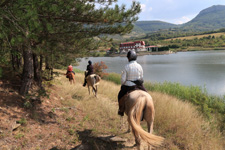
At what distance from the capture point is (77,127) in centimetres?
483

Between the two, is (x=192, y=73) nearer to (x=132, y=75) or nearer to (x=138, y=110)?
(x=132, y=75)

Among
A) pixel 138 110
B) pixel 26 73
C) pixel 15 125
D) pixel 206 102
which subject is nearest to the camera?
pixel 138 110

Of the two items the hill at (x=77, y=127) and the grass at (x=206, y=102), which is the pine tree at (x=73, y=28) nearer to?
the hill at (x=77, y=127)

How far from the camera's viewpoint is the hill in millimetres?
3803

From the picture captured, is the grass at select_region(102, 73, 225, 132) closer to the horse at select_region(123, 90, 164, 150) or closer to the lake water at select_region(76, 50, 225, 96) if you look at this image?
the lake water at select_region(76, 50, 225, 96)

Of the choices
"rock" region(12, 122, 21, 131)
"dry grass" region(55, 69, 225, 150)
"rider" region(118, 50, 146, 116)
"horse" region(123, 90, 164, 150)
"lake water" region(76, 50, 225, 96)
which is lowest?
"lake water" region(76, 50, 225, 96)

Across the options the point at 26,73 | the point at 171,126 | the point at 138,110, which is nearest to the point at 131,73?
the point at 138,110

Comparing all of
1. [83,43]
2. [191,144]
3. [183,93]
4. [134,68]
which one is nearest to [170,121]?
[191,144]

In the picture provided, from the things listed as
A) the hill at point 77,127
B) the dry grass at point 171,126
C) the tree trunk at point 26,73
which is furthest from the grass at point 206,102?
the tree trunk at point 26,73

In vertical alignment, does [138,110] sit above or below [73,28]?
below

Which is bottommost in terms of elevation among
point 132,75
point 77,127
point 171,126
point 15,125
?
point 171,126

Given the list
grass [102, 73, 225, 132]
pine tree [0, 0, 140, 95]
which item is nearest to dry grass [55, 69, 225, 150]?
grass [102, 73, 225, 132]

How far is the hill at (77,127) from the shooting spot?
3803mm

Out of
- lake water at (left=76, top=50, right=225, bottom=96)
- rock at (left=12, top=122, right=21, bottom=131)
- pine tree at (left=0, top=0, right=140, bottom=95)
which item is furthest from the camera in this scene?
lake water at (left=76, top=50, right=225, bottom=96)
